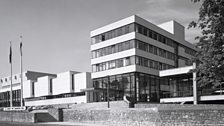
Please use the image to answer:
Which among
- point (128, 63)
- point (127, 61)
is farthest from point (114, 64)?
point (128, 63)

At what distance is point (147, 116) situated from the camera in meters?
28.9

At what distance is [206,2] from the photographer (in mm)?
18438

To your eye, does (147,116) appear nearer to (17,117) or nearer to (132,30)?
(17,117)

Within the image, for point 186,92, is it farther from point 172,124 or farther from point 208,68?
point 208,68

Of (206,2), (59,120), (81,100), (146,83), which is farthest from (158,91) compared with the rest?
(206,2)

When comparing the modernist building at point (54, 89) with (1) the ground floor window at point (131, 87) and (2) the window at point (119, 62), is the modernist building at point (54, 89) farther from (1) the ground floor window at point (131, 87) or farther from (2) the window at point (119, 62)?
(2) the window at point (119, 62)

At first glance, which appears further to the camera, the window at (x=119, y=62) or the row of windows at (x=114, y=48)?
the window at (x=119, y=62)

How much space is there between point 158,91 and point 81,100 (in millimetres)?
17170

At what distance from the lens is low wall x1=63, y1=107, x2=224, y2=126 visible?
24.0 metres

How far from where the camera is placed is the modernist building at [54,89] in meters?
68.7

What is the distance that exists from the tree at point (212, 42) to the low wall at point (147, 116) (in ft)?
18.2

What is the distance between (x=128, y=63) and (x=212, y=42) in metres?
34.8

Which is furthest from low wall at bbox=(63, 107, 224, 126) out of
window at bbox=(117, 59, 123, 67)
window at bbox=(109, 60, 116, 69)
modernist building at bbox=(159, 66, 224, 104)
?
window at bbox=(109, 60, 116, 69)

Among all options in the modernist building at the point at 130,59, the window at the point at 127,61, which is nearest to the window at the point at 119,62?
the modernist building at the point at 130,59
